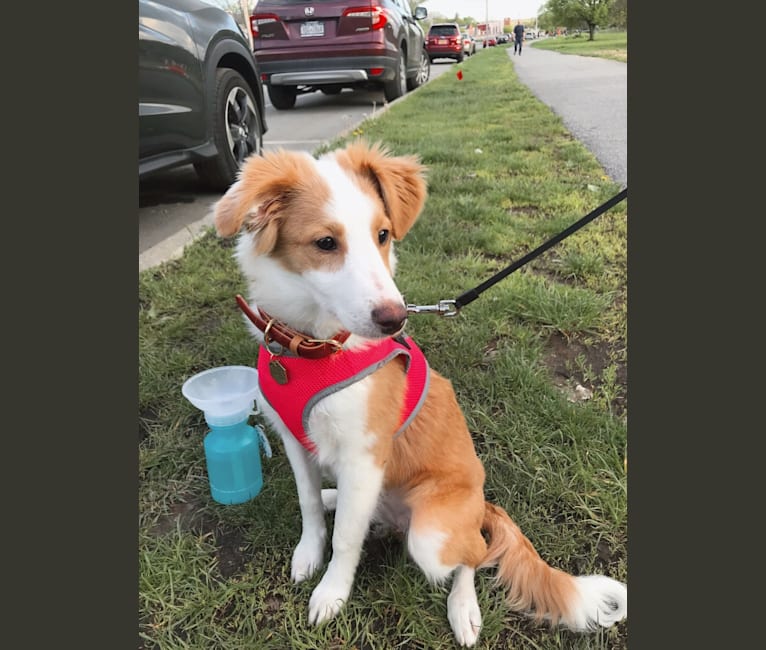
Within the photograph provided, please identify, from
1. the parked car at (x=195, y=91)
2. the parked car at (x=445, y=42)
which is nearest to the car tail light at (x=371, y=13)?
the parked car at (x=195, y=91)

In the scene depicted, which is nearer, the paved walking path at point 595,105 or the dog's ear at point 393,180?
the dog's ear at point 393,180

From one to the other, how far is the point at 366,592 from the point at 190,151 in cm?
387

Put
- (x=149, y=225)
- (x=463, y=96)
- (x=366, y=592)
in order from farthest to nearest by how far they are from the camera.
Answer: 1. (x=463, y=96)
2. (x=149, y=225)
3. (x=366, y=592)

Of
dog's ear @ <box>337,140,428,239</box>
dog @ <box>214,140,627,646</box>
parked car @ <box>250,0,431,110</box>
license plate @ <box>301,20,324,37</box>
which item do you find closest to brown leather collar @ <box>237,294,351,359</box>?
dog @ <box>214,140,627,646</box>

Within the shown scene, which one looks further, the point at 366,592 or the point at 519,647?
Result: the point at 366,592

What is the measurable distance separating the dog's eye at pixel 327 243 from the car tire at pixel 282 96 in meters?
10.4

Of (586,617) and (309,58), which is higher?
(309,58)

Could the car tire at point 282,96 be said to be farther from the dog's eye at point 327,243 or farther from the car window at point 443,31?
the car window at point 443,31

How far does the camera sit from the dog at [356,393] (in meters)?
1.79

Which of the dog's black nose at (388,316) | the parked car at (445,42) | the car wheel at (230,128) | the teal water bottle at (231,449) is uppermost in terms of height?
the parked car at (445,42)

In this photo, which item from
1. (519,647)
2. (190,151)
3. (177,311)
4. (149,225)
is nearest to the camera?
(519,647)

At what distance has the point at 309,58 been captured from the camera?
33.1ft

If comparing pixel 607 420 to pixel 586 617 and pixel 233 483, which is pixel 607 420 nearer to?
pixel 586 617

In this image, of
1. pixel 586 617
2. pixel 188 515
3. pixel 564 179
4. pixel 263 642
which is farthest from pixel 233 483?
pixel 564 179
